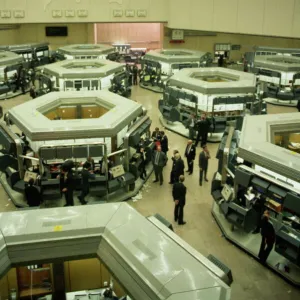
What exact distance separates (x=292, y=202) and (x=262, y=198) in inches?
41.9

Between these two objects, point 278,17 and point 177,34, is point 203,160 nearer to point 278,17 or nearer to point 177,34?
point 278,17

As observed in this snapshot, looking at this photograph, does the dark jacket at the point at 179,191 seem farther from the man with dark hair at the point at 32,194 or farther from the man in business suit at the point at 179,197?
the man with dark hair at the point at 32,194

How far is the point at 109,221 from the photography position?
6121 mm

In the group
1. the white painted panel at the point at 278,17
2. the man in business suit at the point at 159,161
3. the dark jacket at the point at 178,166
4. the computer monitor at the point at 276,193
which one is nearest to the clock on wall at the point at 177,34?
the white painted panel at the point at 278,17

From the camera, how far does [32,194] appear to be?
36.1ft

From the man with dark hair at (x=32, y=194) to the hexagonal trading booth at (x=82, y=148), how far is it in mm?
285

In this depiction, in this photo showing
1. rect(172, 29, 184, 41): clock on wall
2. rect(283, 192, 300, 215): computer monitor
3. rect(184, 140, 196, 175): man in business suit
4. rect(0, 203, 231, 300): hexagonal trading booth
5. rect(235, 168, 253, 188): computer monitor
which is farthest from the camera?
rect(172, 29, 184, 41): clock on wall

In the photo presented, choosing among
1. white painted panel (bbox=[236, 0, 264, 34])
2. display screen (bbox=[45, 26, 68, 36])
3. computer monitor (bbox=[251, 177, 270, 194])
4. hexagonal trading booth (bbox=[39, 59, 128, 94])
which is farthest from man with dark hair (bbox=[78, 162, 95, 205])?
display screen (bbox=[45, 26, 68, 36])

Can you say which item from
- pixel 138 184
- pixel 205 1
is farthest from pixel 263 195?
pixel 205 1

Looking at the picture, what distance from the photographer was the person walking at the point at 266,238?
29.1 ft

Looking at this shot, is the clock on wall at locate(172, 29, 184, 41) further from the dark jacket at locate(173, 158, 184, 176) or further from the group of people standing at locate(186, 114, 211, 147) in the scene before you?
the dark jacket at locate(173, 158, 184, 176)

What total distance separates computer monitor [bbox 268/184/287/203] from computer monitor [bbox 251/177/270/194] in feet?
0.37

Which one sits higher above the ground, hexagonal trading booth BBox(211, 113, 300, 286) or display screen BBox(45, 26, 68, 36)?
display screen BBox(45, 26, 68, 36)

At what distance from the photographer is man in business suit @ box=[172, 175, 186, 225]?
1042 cm
